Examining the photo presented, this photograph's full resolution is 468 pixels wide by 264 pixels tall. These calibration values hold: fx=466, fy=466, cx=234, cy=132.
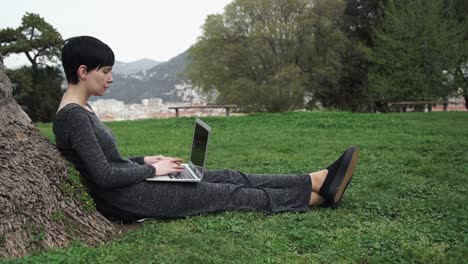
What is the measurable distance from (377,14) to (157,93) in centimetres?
4508

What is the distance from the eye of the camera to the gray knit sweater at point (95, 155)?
3830 mm

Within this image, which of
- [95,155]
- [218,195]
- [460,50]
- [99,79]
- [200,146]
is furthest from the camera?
[460,50]

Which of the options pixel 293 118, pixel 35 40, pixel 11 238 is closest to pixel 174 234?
pixel 11 238

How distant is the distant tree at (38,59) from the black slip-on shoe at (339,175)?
1128 inches

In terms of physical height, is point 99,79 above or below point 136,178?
above

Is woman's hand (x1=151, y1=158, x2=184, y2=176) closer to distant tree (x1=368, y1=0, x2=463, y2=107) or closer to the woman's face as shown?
the woman's face

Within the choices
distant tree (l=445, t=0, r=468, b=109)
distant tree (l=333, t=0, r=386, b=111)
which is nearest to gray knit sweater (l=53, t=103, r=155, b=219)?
distant tree (l=445, t=0, r=468, b=109)

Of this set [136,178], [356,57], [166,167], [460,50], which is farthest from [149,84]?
[136,178]

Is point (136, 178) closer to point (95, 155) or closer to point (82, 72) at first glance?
point (95, 155)

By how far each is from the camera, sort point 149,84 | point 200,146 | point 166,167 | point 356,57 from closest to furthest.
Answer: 1. point 166,167
2. point 200,146
3. point 356,57
4. point 149,84

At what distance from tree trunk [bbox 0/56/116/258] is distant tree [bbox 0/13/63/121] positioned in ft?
91.5

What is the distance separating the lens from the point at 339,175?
452 cm

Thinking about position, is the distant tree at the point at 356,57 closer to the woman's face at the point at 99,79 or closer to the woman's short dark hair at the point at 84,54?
the woman's face at the point at 99,79

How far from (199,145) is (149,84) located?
78.5m
